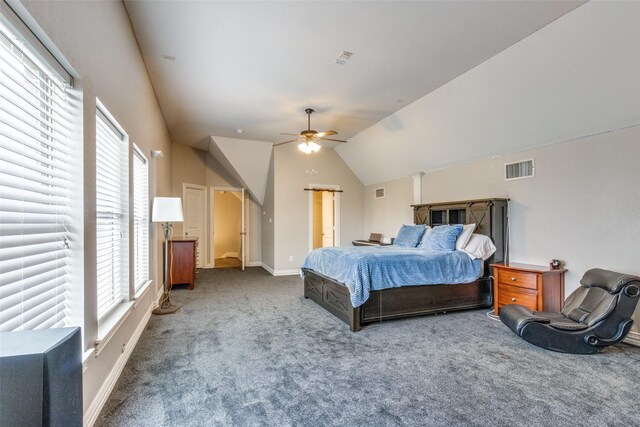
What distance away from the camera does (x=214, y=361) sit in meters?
2.80

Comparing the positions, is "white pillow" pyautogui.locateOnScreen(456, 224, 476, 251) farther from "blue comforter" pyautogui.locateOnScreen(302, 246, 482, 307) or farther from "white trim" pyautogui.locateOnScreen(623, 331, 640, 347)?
"white trim" pyautogui.locateOnScreen(623, 331, 640, 347)

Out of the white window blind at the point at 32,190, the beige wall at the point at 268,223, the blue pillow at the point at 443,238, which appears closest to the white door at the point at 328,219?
the beige wall at the point at 268,223

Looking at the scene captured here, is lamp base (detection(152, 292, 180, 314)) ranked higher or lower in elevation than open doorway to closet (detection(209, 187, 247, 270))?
lower

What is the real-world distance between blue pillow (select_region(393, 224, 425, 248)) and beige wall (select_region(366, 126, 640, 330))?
118 cm

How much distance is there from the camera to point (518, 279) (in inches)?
151

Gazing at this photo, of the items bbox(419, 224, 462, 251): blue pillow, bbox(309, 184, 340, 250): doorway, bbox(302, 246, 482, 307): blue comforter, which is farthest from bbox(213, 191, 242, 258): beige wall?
bbox(419, 224, 462, 251): blue pillow

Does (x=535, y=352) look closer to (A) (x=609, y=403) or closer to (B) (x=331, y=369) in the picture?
(A) (x=609, y=403)

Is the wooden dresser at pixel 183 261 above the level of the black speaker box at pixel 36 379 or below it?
below

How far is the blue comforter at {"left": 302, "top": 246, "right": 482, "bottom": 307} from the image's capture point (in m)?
3.68

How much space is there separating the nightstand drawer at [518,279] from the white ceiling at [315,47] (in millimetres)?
2587

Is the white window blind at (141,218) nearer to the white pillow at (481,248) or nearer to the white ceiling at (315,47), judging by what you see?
the white ceiling at (315,47)

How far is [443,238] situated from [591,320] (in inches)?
77.8

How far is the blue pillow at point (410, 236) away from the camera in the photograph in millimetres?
5242

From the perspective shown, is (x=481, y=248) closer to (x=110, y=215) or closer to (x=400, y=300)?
(x=400, y=300)
